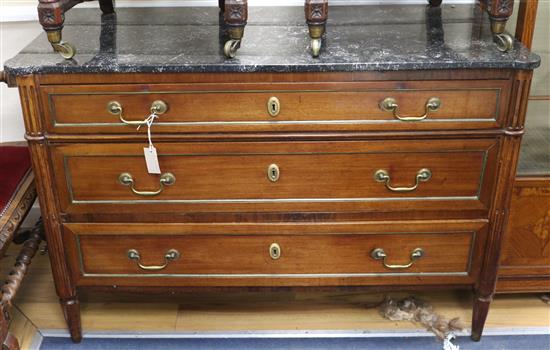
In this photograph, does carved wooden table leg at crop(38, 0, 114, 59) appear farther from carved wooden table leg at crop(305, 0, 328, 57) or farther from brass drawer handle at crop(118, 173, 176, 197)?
carved wooden table leg at crop(305, 0, 328, 57)


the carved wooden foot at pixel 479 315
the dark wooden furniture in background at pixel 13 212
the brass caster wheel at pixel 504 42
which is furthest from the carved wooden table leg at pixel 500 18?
the dark wooden furniture in background at pixel 13 212

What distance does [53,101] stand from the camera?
1.59 metres

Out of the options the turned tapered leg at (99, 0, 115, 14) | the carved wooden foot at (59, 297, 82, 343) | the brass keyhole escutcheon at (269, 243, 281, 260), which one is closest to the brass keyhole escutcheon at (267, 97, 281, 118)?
the brass keyhole escutcheon at (269, 243, 281, 260)

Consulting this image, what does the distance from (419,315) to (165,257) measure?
0.83 meters

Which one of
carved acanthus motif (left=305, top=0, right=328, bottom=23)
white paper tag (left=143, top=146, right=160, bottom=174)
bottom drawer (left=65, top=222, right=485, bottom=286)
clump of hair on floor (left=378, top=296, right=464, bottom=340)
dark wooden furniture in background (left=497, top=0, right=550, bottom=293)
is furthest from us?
clump of hair on floor (left=378, top=296, right=464, bottom=340)

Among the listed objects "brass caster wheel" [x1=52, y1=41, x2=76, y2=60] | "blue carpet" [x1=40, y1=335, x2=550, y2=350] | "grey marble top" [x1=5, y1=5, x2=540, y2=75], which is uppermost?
"brass caster wheel" [x1=52, y1=41, x2=76, y2=60]

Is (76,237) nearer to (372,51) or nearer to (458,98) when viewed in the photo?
(372,51)

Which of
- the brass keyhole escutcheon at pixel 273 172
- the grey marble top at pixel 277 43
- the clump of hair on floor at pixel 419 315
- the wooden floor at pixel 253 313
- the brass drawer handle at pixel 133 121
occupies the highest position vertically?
the grey marble top at pixel 277 43

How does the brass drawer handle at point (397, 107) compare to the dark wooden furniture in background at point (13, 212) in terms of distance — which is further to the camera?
the dark wooden furniture in background at point (13, 212)

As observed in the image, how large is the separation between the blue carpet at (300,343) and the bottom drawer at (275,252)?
0.80ft

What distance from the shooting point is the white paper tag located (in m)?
1.63

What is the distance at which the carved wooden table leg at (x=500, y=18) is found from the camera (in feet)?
5.12

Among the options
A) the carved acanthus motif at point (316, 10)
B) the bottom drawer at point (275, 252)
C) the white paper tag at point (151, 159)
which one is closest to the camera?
the carved acanthus motif at point (316, 10)

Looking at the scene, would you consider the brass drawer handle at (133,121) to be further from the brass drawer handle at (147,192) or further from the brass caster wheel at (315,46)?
the brass caster wheel at (315,46)
